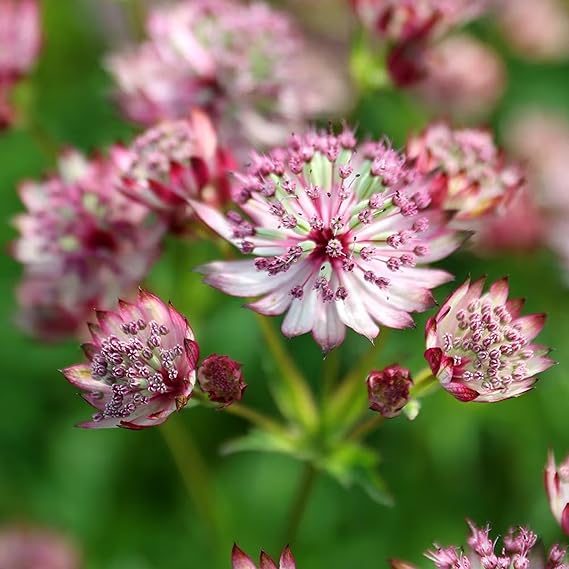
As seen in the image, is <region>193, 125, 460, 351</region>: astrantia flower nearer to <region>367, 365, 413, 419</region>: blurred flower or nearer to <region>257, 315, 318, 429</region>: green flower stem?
<region>367, 365, 413, 419</region>: blurred flower

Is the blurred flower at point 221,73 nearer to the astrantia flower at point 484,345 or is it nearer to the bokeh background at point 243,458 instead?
the bokeh background at point 243,458

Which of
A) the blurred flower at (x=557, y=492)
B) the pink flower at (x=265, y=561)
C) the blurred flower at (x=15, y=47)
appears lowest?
the blurred flower at (x=557, y=492)

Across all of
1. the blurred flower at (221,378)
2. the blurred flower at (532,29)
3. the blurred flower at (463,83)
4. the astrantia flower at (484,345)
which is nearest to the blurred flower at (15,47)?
the blurred flower at (221,378)

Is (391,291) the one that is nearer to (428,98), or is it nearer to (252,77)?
(252,77)

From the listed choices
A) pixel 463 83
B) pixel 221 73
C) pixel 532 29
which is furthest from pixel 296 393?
pixel 532 29

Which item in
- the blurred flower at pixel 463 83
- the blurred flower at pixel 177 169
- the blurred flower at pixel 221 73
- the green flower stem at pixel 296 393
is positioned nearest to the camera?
the blurred flower at pixel 177 169

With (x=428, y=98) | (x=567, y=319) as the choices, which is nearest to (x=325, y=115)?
(x=428, y=98)

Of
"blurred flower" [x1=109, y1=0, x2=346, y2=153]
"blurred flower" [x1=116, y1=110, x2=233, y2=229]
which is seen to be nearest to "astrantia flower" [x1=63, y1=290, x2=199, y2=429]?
"blurred flower" [x1=116, y1=110, x2=233, y2=229]
